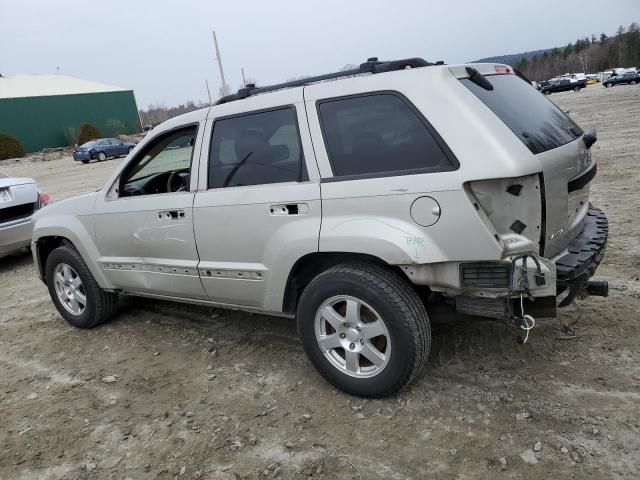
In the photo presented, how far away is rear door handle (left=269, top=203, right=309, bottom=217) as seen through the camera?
10.2 ft

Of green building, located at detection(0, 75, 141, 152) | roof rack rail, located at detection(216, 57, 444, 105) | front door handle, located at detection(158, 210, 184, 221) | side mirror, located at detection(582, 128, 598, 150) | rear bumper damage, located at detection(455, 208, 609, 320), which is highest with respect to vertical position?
green building, located at detection(0, 75, 141, 152)

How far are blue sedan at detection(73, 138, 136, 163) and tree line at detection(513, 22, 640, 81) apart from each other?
7061 centimetres

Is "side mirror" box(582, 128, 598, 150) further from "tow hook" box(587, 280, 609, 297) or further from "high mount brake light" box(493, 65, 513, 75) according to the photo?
"tow hook" box(587, 280, 609, 297)

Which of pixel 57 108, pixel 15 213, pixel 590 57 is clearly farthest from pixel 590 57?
pixel 15 213

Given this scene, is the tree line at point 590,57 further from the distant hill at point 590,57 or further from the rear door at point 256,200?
the rear door at point 256,200

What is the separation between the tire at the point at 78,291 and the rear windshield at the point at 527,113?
361 centimetres

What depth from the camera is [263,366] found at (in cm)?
372

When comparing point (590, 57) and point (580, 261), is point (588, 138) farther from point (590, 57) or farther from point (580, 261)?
point (590, 57)

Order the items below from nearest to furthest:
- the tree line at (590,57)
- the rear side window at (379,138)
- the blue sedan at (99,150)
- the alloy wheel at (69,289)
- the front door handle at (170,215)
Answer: the rear side window at (379,138)
the front door handle at (170,215)
the alloy wheel at (69,289)
the blue sedan at (99,150)
the tree line at (590,57)

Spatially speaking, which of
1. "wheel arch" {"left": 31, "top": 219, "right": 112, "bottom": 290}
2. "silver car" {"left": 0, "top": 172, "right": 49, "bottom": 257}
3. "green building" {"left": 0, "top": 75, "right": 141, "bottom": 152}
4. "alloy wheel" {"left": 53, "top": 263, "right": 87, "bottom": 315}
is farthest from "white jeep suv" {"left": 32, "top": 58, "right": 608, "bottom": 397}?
"green building" {"left": 0, "top": 75, "right": 141, "bottom": 152}

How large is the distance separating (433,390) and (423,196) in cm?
126

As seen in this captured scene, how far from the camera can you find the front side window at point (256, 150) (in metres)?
3.22

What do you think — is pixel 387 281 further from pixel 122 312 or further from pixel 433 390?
pixel 122 312

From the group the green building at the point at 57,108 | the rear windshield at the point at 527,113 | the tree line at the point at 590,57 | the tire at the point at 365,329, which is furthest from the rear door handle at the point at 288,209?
the tree line at the point at 590,57
